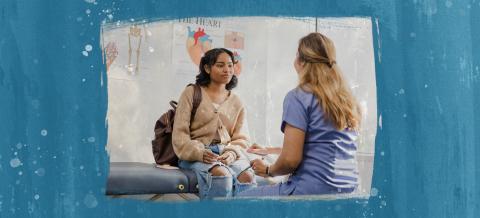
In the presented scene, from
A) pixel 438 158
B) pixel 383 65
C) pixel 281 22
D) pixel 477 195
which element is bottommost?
pixel 477 195

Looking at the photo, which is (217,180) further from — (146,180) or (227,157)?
(146,180)

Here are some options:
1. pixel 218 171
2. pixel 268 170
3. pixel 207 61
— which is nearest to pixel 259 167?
pixel 268 170

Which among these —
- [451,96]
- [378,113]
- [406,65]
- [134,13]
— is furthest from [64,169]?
[451,96]

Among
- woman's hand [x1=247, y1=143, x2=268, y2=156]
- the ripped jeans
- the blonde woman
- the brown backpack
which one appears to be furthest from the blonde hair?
the brown backpack

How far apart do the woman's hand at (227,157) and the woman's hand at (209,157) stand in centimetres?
2

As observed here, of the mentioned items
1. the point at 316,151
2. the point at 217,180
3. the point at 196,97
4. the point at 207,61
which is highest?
the point at 207,61

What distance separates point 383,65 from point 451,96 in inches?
11.0

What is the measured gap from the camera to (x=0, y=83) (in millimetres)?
2055

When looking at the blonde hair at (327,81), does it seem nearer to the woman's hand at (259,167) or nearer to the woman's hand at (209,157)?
the woman's hand at (259,167)

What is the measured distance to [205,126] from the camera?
6.81ft

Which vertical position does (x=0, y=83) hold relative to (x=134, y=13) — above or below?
below

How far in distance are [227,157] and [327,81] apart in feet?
1.40

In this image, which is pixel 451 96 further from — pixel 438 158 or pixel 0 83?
pixel 0 83

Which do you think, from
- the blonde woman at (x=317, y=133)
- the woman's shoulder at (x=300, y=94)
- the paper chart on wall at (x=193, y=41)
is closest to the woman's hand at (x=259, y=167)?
the blonde woman at (x=317, y=133)
